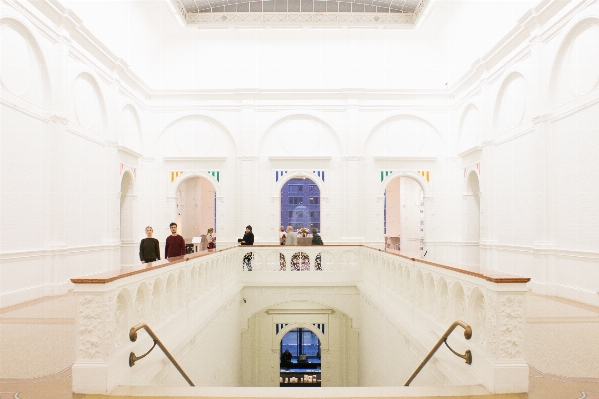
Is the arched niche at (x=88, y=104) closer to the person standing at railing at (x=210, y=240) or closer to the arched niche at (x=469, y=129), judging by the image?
the person standing at railing at (x=210, y=240)

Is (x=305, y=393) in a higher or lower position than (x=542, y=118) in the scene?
lower

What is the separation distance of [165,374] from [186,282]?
2.09m

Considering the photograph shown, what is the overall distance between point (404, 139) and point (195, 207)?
44.1 feet

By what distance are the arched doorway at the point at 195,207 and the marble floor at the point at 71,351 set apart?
14.3 m

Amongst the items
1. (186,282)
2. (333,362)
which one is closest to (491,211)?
(333,362)

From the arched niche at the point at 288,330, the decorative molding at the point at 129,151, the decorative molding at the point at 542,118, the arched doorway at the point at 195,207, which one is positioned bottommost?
the arched niche at the point at 288,330

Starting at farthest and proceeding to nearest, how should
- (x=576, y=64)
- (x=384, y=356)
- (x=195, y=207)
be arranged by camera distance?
1. (x=195, y=207)
2. (x=576, y=64)
3. (x=384, y=356)

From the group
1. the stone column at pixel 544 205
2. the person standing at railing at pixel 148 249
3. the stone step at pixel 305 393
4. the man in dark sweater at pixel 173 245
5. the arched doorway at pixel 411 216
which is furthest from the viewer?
the arched doorway at pixel 411 216

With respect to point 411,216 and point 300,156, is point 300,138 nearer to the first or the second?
point 300,156

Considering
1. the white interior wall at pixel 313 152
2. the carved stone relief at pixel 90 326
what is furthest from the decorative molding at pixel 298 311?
the carved stone relief at pixel 90 326

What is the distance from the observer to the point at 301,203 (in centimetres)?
4647

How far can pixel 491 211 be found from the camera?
15508 millimetres

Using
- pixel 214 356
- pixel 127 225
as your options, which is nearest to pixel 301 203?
pixel 127 225

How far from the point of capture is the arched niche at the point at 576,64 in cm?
1018
